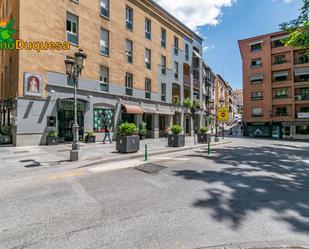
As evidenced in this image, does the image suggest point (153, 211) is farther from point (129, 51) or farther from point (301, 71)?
point (301, 71)

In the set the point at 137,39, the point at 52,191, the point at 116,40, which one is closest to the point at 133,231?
the point at 52,191

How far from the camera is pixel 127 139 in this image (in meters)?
10.9

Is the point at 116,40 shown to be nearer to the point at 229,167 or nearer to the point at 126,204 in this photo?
the point at 229,167

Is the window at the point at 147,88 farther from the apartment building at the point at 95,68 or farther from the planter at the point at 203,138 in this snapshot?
the planter at the point at 203,138

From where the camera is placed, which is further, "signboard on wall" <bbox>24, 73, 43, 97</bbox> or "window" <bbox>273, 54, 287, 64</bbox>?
"window" <bbox>273, 54, 287, 64</bbox>

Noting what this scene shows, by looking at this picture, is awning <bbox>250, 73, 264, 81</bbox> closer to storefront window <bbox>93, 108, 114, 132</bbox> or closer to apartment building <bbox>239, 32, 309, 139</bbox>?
apartment building <bbox>239, 32, 309, 139</bbox>

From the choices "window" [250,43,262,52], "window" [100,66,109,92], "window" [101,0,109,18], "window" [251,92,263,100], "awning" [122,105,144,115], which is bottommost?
"awning" [122,105,144,115]

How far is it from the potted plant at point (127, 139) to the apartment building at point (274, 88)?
31551mm

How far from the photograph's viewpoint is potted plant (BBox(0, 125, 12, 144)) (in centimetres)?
1409

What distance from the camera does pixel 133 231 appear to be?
3314 millimetres

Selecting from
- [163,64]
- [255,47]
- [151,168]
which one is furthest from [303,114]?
[151,168]

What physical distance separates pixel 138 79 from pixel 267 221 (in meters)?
19.3

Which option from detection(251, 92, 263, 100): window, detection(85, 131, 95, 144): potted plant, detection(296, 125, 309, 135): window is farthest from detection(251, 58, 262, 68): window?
detection(85, 131, 95, 144): potted plant

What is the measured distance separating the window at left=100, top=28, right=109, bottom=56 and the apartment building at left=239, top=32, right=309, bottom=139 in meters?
29.2
